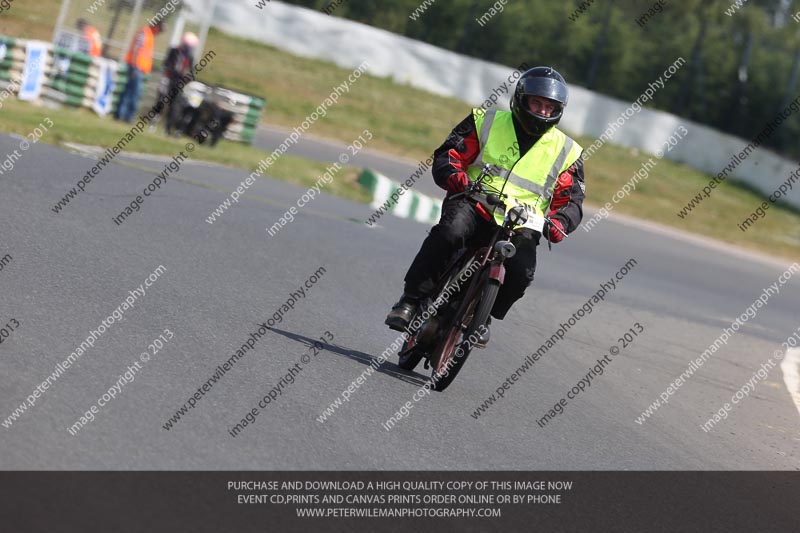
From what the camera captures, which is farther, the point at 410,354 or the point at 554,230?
the point at 410,354

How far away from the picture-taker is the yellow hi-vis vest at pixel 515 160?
7.67 m

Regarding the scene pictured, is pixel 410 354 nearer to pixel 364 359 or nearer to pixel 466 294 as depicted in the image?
pixel 364 359

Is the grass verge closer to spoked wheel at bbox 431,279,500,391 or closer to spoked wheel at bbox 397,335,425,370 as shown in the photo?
spoked wheel at bbox 397,335,425,370

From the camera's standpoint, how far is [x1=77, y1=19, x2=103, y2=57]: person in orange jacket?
77.0ft

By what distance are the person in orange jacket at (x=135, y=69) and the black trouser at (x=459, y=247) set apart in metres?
15.2

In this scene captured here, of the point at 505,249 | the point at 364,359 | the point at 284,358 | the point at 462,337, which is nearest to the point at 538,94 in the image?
the point at 505,249

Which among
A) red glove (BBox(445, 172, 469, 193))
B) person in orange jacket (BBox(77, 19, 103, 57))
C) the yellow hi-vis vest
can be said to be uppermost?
the yellow hi-vis vest

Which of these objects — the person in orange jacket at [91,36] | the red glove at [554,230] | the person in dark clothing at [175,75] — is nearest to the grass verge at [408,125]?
the person in orange jacket at [91,36]

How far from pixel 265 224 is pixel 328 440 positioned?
7760 mm

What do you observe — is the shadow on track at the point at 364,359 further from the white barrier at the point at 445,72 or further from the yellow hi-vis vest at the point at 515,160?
the white barrier at the point at 445,72

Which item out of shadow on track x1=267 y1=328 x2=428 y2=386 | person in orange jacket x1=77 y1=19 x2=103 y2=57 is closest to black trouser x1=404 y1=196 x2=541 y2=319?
shadow on track x1=267 y1=328 x2=428 y2=386

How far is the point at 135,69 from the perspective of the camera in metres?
21.9

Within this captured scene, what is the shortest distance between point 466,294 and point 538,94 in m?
1.23
